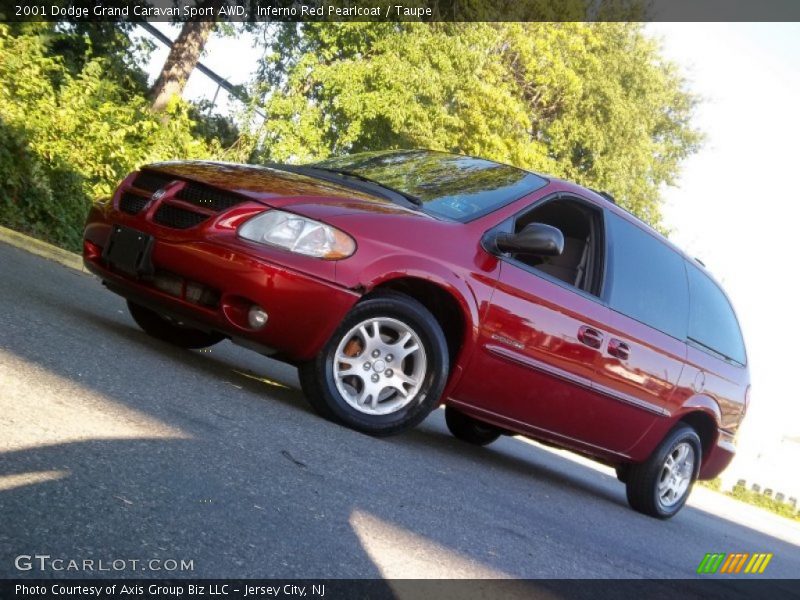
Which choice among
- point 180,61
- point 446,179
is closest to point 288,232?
point 446,179

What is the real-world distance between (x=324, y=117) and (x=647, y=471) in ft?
48.9

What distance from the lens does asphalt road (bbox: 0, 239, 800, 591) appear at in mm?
3184

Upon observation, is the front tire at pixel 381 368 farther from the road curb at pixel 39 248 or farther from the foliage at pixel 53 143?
the foliage at pixel 53 143

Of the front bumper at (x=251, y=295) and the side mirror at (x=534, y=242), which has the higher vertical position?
the side mirror at (x=534, y=242)

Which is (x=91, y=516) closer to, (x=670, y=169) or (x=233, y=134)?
(x=233, y=134)

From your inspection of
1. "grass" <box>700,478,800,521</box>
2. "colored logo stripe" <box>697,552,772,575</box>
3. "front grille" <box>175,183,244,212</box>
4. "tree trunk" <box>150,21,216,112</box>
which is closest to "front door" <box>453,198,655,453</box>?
"colored logo stripe" <box>697,552,772,575</box>

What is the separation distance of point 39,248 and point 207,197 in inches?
225

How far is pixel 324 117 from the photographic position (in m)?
21.7

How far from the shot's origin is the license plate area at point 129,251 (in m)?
6.03

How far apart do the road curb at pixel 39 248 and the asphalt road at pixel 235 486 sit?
315 cm

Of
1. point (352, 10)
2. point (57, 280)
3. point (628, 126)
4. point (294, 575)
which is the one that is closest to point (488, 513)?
point (294, 575)

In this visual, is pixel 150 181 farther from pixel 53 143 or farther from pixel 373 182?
pixel 53 143

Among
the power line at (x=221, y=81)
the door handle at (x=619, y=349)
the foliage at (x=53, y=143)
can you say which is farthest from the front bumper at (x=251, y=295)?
the power line at (x=221, y=81)

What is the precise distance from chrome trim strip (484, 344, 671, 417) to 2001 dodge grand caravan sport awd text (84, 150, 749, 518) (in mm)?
11
